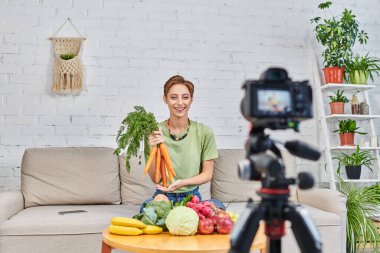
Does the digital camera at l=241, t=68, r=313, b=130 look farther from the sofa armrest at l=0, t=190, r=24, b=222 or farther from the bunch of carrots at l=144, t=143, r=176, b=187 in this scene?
the sofa armrest at l=0, t=190, r=24, b=222

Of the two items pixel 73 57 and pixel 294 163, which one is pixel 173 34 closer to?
pixel 73 57

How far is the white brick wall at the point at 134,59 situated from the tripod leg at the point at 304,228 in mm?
2785

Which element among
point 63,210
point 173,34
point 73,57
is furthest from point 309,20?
point 63,210

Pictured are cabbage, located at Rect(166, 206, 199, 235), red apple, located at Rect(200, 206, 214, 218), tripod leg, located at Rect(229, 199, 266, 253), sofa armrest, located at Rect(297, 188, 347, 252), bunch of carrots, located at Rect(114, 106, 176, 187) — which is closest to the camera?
tripod leg, located at Rect(229, 199, 266, 253)

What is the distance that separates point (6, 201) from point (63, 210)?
342mm

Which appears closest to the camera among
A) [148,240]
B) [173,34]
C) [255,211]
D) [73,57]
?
[255,211]

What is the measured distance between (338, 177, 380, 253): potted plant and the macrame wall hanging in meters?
2.16

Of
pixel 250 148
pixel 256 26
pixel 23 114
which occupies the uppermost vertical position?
pixel 256 26

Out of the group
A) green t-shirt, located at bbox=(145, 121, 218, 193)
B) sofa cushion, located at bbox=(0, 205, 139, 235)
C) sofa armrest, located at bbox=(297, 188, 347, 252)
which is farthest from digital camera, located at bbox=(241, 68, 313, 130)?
sofa armrest, located at bbox=(297, 188, 347, 252)

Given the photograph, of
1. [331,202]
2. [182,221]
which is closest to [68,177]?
[182,221]

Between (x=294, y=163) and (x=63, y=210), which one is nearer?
(x=63, y=210)

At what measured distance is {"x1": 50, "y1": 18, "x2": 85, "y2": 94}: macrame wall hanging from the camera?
11.7 feet

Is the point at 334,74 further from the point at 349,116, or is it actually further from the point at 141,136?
the point at 141,136

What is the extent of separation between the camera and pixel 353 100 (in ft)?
13.1
